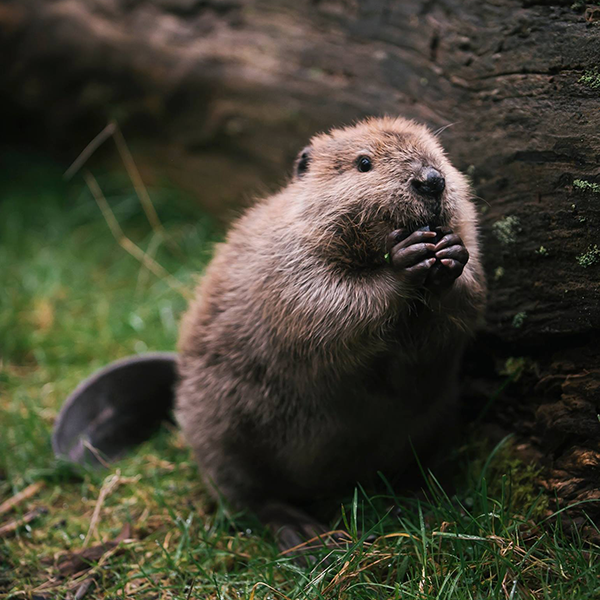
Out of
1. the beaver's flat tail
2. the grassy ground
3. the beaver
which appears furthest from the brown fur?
the beaver's flat tail

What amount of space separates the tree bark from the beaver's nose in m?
0.57

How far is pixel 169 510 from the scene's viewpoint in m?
3.46

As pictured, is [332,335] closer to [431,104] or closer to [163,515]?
[163,515]

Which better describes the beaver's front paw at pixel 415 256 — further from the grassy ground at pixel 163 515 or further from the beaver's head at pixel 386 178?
the grassy ground at pixel 163 515

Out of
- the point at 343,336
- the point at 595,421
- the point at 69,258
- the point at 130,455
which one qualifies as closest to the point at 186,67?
the point at 69,258

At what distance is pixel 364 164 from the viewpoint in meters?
3.04

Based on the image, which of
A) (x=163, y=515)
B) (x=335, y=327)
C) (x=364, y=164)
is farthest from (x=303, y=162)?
(x=163, y=515)

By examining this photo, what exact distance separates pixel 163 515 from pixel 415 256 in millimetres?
1985

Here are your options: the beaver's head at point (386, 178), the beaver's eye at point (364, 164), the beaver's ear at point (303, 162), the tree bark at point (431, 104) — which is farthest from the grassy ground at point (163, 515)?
the beaver's ear at point (303, 162)

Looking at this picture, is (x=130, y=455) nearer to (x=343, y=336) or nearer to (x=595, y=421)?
(x=343, y=336)

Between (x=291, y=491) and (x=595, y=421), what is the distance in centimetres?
154

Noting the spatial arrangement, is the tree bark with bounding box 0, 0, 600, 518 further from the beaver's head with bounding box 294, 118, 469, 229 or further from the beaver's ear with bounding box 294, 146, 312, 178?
the beaver's ear with bounding box 294, 146, 312, 178

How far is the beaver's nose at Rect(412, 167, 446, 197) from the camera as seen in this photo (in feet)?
9.21

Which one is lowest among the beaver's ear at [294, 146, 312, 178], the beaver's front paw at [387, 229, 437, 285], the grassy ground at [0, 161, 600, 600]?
the grassy ground at [0, 161, 600, 600]
